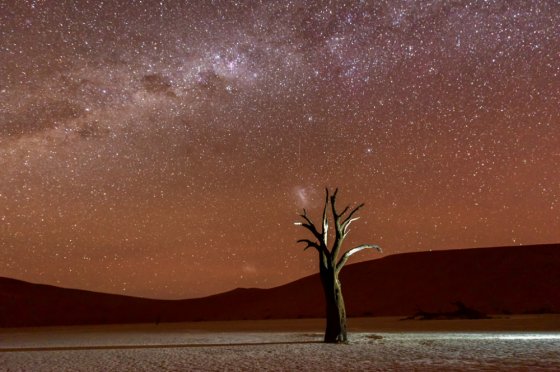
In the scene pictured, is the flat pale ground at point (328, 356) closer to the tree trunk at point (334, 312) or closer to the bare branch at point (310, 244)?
the tree trunk at point (334, 312)

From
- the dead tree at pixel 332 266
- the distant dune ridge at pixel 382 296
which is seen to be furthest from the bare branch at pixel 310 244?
the distant dune ridge at pixel 382 296

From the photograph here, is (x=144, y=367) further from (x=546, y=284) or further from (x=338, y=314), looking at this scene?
(x=546, y=284)

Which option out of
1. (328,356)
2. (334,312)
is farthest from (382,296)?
(328,356)

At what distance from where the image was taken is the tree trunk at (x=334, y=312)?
71.5 feet

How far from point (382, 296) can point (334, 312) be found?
38.3m

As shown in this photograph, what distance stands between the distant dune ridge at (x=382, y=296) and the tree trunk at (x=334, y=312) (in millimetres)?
24780

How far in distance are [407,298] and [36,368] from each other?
44.7 meters

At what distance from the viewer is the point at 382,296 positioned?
2334 inches

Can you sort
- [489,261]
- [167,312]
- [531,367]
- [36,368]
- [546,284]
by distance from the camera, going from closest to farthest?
[531,367] < [36,368] < [546,284] < [489,261] < [167,312]

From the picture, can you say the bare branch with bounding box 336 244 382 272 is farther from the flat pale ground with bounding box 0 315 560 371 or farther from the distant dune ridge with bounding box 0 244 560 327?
the distant dune ridge with bounding box 0 244 560 327

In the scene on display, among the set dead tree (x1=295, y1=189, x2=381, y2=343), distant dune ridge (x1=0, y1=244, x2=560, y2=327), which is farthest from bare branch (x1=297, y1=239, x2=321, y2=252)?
distant dune ridge (x1=0, y1=244, x2=560, y2=327)

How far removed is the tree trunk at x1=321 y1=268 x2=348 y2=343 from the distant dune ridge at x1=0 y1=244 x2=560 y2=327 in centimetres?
2478

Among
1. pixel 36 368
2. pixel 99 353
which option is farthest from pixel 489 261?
pixel 36 368

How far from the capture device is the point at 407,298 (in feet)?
186
